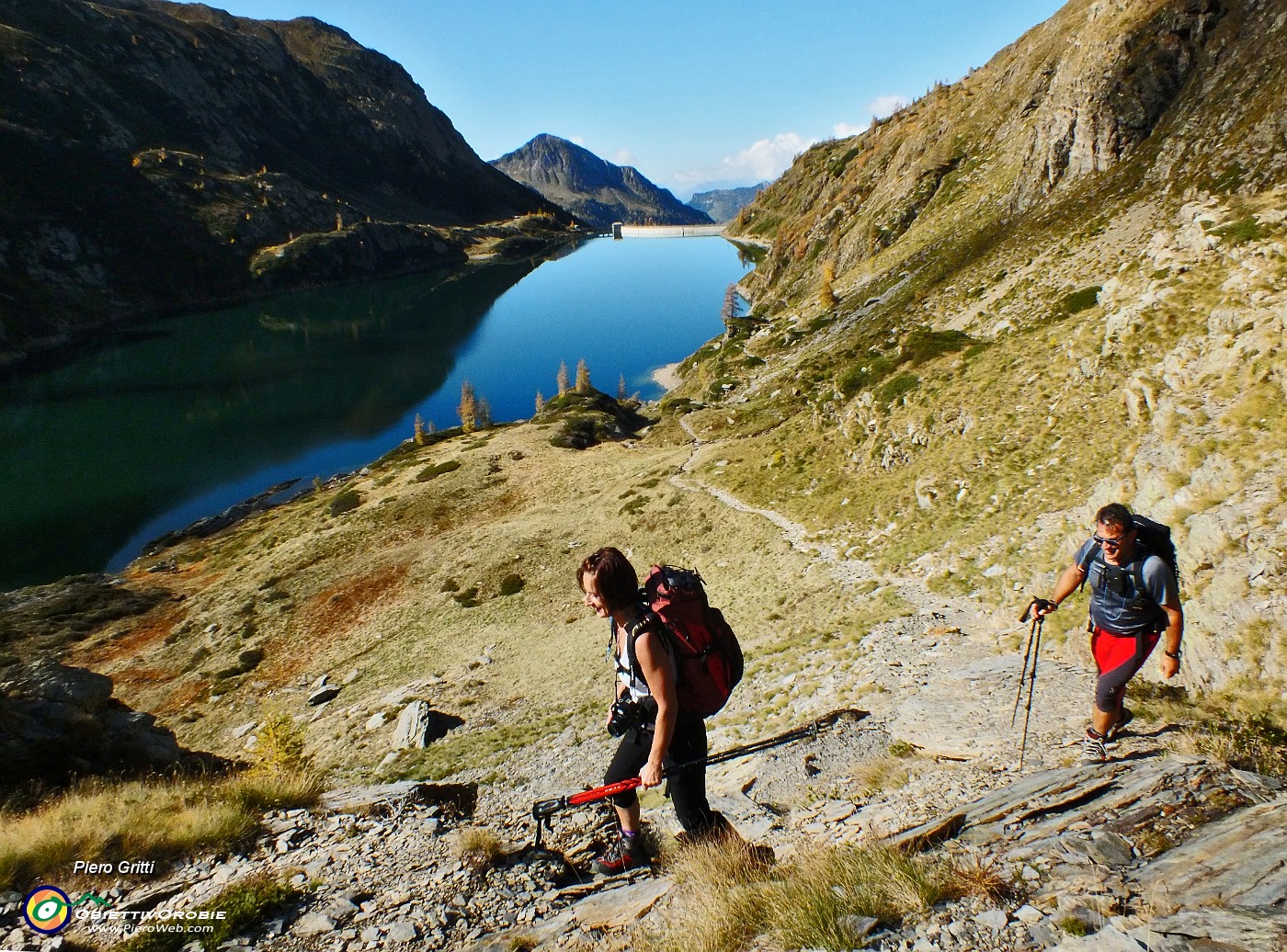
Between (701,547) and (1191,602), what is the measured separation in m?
24.3

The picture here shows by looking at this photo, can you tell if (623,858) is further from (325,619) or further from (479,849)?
(325,619)

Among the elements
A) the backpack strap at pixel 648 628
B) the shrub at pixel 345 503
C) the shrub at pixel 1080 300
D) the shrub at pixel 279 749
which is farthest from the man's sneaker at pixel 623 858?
the shrub at pixel 345 503

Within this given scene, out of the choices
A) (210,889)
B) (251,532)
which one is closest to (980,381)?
(210,889)

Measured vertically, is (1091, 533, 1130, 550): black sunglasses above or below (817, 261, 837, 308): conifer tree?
below

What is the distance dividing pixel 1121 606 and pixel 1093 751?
1.88 meters

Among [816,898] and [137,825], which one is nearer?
[816,898]

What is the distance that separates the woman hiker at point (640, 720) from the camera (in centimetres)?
607

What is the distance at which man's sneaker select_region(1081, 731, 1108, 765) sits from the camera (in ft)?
24.8

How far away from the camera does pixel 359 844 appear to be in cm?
909

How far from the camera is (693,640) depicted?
636 centimetres

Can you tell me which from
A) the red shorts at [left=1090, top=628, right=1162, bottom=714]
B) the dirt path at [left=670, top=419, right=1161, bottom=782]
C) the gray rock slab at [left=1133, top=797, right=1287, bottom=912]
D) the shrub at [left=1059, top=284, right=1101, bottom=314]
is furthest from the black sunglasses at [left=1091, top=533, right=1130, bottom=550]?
the shrub at [left=1059, top=284, right=1101, bottom=314]

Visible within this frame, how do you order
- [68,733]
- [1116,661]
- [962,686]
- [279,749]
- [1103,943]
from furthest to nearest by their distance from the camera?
[279,749] → [68,733] → [962,686] → [1116,661] → [1103,943]

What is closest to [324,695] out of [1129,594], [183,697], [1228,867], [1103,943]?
[183,697]

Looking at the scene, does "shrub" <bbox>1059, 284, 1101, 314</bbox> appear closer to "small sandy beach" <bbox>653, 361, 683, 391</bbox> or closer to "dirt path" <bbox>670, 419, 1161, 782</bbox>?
"dirt path" <bbox>670, 419, 1161, 782</bbox>
